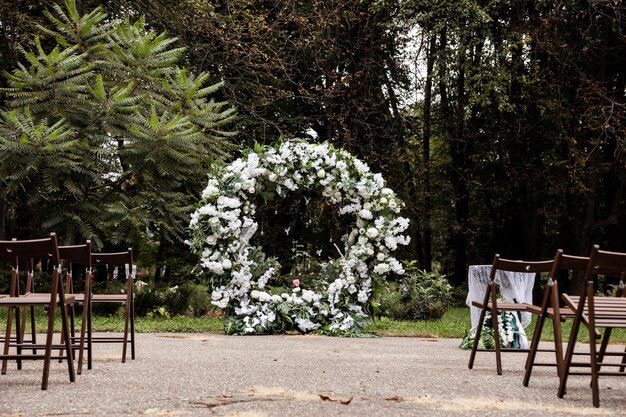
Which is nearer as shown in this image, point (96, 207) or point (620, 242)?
point (96, 207)

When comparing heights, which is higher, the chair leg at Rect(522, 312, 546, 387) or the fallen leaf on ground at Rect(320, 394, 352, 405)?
the chair leg at Rect(522, 312, 546, 387)

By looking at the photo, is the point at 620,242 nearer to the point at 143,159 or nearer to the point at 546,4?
the point at 546,4

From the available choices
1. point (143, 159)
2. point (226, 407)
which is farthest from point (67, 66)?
point (226, 407)

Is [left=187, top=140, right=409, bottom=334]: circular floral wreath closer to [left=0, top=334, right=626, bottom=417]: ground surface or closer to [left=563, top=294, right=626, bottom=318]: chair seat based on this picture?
[left=0, top=334, right=626, bottom=417]: ground surface

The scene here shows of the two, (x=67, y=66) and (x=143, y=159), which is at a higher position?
(x=67, y=66)

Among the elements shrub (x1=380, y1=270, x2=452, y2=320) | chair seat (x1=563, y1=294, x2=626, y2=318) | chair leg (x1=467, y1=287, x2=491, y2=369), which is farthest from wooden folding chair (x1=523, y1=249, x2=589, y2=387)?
shrub (x1=380, y1=270, x2=452, y2=320)

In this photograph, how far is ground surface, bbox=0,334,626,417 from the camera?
568 centimetres

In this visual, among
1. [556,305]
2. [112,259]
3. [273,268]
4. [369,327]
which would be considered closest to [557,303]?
[556,305]

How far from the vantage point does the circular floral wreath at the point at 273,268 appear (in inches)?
541

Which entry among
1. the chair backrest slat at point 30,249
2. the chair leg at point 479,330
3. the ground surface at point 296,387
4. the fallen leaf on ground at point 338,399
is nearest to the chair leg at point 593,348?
the ground surface at point 296,387

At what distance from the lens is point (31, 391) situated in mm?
6527

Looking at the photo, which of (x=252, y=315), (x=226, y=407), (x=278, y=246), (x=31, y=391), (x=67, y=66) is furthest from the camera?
(x=278, y=246)

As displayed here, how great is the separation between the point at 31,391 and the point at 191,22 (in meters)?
15.2

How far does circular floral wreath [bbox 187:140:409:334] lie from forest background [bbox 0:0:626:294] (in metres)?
2.85
